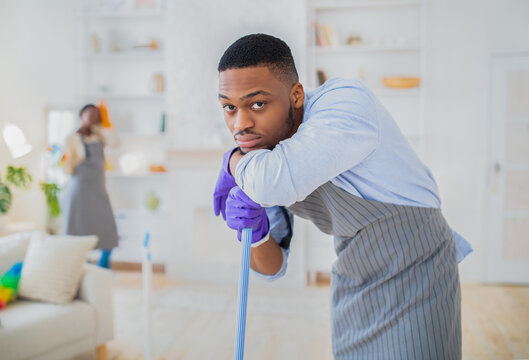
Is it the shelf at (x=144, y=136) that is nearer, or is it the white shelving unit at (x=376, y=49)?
the white shelving unit at (x=376, y=49)

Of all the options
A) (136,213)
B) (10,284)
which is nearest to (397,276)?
(10,284)

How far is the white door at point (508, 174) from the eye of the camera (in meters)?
3.98

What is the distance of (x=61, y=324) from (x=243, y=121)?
1886mm

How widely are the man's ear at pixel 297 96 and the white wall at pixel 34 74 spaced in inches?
171

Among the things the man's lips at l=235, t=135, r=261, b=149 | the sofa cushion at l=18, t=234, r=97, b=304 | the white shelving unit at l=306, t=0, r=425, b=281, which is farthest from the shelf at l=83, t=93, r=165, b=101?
the man's lips at l=235, t=135, r=261, b=149

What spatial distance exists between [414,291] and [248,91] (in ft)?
1.66

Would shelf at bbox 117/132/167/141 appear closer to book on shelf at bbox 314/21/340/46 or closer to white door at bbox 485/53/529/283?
book on shelf at bbox 314/21/340/46

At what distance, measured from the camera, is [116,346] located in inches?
105

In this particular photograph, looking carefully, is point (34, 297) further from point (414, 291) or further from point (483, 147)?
point (483, 147)

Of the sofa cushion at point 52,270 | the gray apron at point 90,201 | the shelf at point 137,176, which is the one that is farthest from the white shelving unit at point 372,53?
the sofa cushion at point 52,270

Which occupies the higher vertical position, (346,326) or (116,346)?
(346,326)

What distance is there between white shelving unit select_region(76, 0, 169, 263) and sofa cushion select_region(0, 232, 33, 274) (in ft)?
6.08

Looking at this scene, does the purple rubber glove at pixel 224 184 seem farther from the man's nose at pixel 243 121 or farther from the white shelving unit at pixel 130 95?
the white shelving unit at pixel 130 95

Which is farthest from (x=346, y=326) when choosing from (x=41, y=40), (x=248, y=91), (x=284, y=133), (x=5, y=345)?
(x=41, y=40)
